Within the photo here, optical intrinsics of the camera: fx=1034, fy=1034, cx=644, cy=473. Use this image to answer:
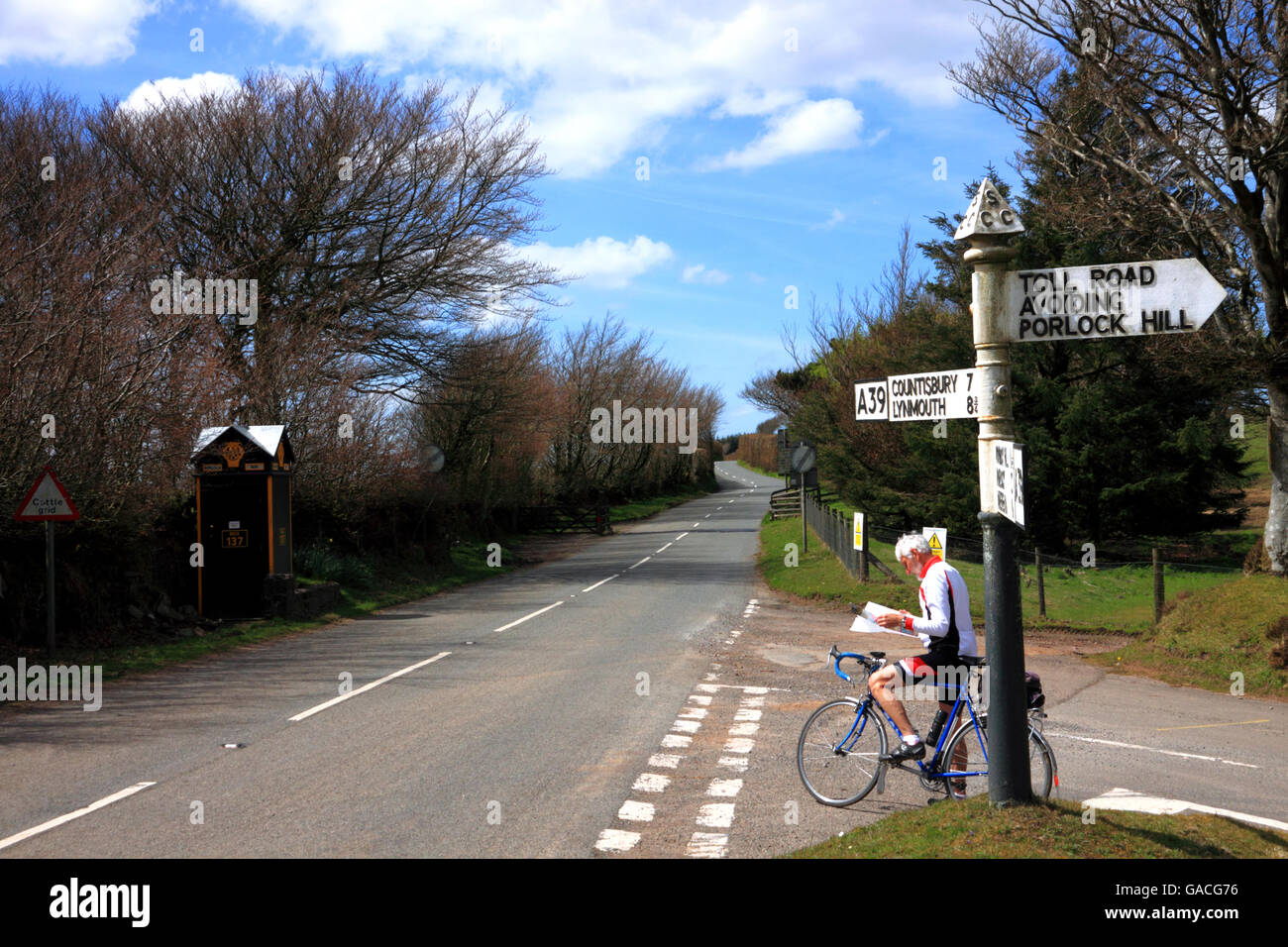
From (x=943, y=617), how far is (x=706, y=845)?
206 centimetres

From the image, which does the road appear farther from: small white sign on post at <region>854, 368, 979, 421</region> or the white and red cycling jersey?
small white sign on post at <region>854, 368, 979, 421</region>

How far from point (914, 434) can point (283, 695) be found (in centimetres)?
2097

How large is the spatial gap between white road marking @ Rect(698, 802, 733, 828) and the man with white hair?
3.66 ft

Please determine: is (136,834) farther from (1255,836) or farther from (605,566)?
(605,566)

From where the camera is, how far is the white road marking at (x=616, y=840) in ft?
19.8

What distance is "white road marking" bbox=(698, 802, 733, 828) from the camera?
6.58 metres

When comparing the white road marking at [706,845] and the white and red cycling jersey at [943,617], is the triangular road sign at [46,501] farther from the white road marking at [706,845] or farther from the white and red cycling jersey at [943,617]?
the white and red cycling jersey at [943,617]

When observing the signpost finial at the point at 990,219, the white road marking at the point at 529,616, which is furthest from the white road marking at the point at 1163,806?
the white road marking at the point at 529,616

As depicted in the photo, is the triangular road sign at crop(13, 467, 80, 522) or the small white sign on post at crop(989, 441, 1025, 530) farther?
the triangular road sign at crop(13, 467, 80, 522)

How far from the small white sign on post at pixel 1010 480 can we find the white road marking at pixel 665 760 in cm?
411

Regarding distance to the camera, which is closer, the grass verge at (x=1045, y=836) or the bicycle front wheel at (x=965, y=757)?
the grass verge at (x=1045, y=836)

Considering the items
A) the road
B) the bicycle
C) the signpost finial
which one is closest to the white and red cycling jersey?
the bicycle

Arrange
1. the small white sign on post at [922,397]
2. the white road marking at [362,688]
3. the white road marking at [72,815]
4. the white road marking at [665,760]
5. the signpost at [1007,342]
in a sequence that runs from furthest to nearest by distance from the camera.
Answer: the white road marking at [362,688] → the white road marking at [665,760] → the white road marking at [72,815] → the small white sign on post at [922,397] → the signpost at [1007,342]

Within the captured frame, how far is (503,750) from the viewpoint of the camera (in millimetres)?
8609
